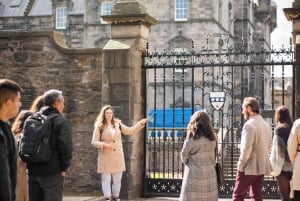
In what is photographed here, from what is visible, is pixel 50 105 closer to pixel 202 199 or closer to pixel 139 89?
pixel 202 199

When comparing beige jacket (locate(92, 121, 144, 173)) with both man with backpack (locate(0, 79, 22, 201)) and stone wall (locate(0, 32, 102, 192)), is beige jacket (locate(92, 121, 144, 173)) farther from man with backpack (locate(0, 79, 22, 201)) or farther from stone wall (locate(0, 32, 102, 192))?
man with backpack (locate(0, 79, 22, 201))

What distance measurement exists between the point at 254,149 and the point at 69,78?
4.86 metres

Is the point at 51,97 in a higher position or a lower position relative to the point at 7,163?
higher

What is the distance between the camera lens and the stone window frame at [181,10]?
45.2 metres

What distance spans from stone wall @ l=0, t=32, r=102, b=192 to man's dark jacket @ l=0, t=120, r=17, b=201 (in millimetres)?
7396

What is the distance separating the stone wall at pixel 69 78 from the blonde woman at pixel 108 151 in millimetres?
1744

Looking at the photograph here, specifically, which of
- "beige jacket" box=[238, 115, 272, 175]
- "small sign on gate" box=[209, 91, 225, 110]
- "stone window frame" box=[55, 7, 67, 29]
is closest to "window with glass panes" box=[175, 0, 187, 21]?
"stone window frame" box=[55, 7, 67, 29]

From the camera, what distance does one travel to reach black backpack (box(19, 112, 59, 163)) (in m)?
7.24

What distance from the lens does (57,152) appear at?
739 cm

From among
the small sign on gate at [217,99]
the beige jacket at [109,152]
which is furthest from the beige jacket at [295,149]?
the small sign on gate at [217,99]

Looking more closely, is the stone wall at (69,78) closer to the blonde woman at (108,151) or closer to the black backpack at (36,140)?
the blonde woman at (108,151)

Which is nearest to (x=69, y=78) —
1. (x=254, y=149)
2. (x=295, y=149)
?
(x=254, y=149)

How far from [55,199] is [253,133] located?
3.31m

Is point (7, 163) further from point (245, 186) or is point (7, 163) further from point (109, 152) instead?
point (109, 152)
